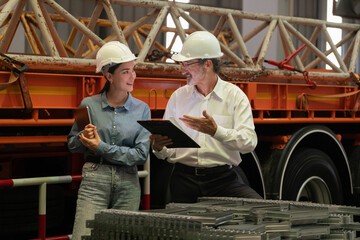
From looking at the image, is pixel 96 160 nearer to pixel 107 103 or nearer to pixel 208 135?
pixel 107 103

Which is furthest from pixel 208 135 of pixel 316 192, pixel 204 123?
pixel 316 192

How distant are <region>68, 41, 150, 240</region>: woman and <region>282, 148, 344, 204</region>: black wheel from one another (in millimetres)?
2649

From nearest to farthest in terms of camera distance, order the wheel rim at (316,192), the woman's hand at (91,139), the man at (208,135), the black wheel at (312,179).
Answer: the woman's hand at (91,139) < the man at (208,135) < the black wheel at (312,179) < the wheel rim at (316,192)

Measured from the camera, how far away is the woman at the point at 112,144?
3.99m

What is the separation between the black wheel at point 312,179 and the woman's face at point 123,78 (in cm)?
275

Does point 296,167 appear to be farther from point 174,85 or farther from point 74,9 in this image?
point 74,9

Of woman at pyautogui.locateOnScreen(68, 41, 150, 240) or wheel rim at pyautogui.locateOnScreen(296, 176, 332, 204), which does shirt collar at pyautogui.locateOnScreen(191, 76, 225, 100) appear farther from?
wheel rim at pyautogui.locateOnScreen(296, 176, 332, 204)

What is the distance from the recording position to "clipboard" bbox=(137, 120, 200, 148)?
3.80m

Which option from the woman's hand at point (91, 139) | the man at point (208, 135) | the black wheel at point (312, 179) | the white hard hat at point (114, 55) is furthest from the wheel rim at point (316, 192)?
the woman's hand at point (91, 139)

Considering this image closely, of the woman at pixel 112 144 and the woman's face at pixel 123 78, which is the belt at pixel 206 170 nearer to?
the woman at pixel 112 144

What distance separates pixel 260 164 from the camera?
21.1 feet

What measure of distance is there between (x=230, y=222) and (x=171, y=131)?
37.0 inches

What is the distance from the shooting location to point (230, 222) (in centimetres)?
313

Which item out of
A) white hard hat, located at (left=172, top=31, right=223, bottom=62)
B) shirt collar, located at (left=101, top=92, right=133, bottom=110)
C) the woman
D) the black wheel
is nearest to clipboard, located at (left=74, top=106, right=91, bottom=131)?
the woman
